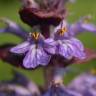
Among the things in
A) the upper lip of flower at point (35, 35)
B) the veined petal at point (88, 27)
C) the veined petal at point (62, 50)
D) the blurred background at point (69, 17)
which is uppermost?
the upper lip of flower at point (35, 35)

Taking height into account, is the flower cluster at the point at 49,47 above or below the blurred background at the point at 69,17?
above

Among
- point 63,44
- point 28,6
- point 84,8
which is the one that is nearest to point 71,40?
point 63,44

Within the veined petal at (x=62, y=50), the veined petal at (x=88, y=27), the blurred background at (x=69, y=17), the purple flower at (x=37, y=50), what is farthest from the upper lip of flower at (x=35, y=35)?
the blurred background at (x=69, y=17)

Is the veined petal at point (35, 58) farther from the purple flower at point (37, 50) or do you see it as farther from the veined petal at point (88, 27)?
the veined petal at point (88, 27)

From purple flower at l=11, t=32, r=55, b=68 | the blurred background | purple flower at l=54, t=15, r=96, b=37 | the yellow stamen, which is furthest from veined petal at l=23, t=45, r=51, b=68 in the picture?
the blurred background

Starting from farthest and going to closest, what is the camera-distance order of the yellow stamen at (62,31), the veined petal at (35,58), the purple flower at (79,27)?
the purple flower at (79,27) → the yellow stamen at (62,31) → the veined petal at (35,58)

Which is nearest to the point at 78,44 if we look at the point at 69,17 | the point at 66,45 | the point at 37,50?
the point at 66,45

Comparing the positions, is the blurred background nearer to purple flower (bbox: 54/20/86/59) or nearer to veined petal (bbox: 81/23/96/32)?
veined petal (bbox: 81/23/96/32)
